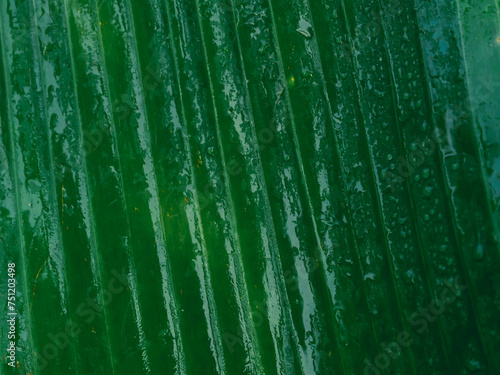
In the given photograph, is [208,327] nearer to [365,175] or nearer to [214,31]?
[365,175]

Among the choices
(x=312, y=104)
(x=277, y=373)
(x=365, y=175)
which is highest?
(x=312, y=104)

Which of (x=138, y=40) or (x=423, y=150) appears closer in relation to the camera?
(x=423, y=150)

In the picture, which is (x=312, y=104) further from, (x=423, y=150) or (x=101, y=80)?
(x=101, y=80)

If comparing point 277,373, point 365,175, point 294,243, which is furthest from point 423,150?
point 277,373

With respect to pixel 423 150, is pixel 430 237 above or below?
below

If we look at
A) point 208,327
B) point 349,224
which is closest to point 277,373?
point 208,327

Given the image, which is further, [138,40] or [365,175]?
[138,40]
